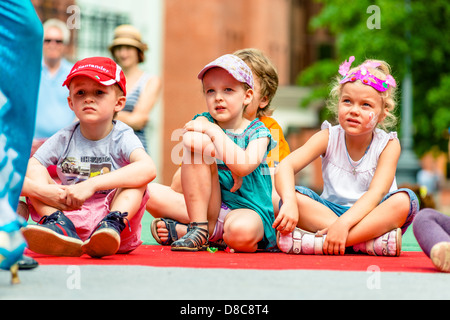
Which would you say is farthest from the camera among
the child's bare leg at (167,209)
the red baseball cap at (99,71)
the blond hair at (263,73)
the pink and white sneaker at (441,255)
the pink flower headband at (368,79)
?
the blond hair at (263,73)

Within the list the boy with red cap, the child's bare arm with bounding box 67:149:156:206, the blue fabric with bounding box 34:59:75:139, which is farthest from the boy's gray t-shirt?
the blue fabric with bounding box 34:59:75:139

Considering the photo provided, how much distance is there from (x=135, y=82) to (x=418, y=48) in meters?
10.3

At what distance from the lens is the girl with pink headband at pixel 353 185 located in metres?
4.16

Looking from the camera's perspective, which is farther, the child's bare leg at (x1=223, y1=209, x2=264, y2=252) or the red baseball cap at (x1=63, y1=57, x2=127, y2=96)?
the child's bare leg at (x1=223, y1=209, x2=264, y2=252)

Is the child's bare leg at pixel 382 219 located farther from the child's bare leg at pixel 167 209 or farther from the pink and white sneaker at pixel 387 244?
the child's bare leg at pixel 167 209

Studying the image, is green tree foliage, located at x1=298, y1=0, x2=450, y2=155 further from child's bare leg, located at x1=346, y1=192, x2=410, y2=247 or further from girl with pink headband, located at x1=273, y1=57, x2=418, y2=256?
child's bare leg, located at x1=346, y1=192, x2=410, y2=247

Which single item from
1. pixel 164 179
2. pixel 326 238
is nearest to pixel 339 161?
pixel 326 238

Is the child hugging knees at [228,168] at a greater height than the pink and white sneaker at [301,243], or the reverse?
the child hugging knees at [228,168]

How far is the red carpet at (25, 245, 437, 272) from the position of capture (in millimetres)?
3387

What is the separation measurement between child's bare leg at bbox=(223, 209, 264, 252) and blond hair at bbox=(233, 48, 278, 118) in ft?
3.12

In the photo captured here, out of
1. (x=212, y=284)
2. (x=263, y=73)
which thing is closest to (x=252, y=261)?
(x=212, y=284)

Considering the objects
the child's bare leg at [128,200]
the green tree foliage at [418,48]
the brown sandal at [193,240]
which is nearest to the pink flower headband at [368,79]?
the brown sandal at [193,240]

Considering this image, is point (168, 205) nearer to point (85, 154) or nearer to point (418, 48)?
point (85, 154)

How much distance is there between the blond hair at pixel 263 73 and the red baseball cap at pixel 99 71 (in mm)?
1111
